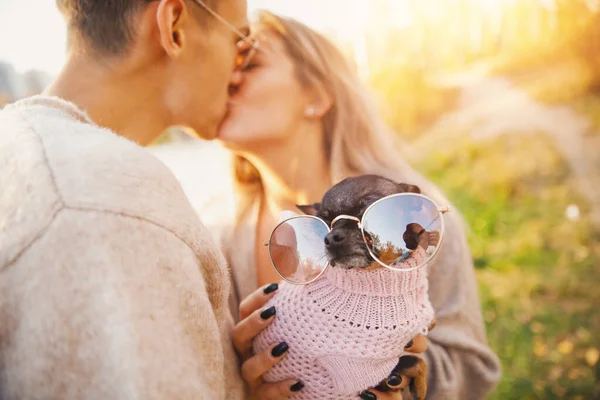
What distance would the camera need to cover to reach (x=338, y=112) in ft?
6.49

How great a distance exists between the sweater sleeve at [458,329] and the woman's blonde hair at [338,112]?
0.28 meters

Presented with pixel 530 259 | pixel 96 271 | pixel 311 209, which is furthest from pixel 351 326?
pixel 530 259

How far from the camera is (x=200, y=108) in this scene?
1.49m

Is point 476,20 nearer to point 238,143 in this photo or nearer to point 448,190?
point 448,190

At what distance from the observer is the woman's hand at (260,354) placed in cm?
119

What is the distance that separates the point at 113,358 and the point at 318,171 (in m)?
1.27

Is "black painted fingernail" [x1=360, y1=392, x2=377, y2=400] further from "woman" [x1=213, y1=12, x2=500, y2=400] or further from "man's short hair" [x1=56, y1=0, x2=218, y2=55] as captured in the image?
"man's short hair" [x1=56, y1=0, x2=218, y2=55]

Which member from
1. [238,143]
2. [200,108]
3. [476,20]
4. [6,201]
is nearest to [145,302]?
[6,201]

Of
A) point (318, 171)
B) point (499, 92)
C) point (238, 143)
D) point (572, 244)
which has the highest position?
point (238, 143)

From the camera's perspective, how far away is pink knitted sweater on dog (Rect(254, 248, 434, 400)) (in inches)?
43.6

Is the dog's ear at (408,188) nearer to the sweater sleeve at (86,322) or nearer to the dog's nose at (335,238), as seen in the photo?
the dog's nose at (335,238)

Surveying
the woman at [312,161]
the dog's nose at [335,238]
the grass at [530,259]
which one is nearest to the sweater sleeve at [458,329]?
the woman at [312,161]

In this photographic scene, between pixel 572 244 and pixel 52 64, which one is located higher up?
pixel 52 64

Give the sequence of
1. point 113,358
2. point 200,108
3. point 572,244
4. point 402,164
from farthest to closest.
A: 1. point 572,244
2. point 402,164
3. point 200,108
4. point 113,358
